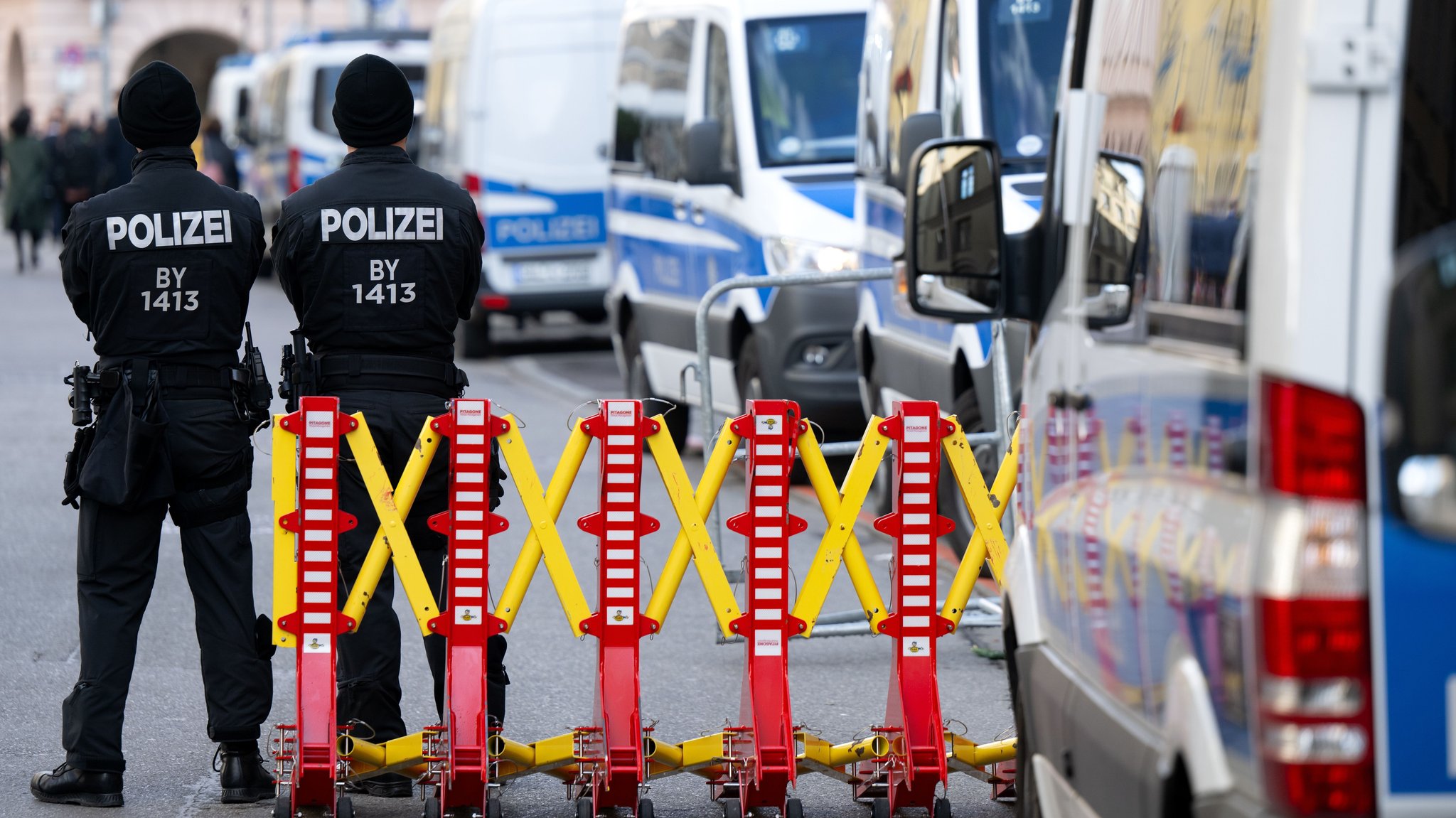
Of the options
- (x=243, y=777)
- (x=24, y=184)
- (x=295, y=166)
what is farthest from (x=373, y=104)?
(x=24, y=184)

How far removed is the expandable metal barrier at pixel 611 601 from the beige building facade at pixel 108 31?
5683 centimetres

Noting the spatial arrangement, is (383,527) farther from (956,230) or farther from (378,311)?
(956,230)

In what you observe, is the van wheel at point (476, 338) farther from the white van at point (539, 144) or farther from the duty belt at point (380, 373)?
the duty belt at point (380, 373)

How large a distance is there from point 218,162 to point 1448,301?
83.7ft

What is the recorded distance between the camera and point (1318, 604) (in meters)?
2.62

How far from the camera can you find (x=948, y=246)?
13.3 feet

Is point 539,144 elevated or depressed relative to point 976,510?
elevated

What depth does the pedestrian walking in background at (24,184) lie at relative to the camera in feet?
97.3

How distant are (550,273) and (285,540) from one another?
42.2 ft

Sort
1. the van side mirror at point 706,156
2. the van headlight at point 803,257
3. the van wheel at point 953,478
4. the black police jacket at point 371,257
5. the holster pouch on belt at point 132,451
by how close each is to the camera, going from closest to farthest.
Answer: the holster pouch on belt at point 132,451 < the black police jacket at point 371,257 < the van wheel at point 953,478 < the van headlight at point 803,257 < the van side mirror at point 706,156

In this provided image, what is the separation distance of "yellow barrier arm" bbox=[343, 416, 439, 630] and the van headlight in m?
5.46

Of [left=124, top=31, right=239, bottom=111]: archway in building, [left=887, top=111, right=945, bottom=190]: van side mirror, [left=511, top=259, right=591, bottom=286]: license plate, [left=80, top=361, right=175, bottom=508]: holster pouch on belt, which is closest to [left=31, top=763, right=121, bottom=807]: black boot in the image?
[left=80, top=361, right=175, bottom=508]: holster pouch on belt

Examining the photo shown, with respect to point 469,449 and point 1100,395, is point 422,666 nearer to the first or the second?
point 469,449

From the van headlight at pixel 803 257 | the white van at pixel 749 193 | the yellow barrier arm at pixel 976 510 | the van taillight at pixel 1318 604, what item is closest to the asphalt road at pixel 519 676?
the yellow barrier arm at pixel 976 510
